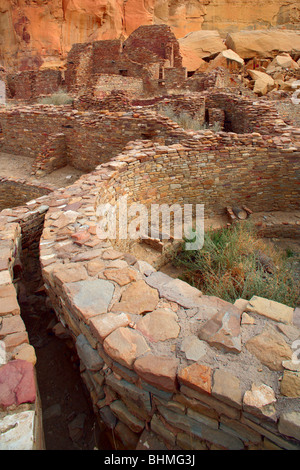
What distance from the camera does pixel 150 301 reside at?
7.06 feet

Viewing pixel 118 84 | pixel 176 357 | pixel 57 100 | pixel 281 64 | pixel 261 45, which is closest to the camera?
pixel 176 357

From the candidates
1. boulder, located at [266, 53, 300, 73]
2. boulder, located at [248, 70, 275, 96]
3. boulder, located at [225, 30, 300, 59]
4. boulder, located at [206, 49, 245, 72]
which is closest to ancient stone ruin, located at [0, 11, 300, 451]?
→ boulder, located at [248, 70, 275, 96]

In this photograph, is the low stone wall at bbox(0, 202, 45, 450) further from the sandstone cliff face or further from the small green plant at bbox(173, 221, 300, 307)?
the sandstone cliff face

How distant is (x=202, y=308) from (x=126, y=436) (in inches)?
38.0

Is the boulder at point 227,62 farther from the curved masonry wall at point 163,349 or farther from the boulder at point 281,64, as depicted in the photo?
the curved masonry wall at point 163,349

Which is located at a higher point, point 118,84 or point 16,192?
point 118,84

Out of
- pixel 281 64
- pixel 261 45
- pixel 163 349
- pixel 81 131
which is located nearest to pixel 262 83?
pixel 281 64

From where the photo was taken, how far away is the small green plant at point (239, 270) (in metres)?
2.98

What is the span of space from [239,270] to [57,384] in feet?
7.27

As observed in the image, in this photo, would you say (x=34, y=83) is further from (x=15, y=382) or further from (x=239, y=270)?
(x=15, y=382)

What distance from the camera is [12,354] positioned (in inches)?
70.0
